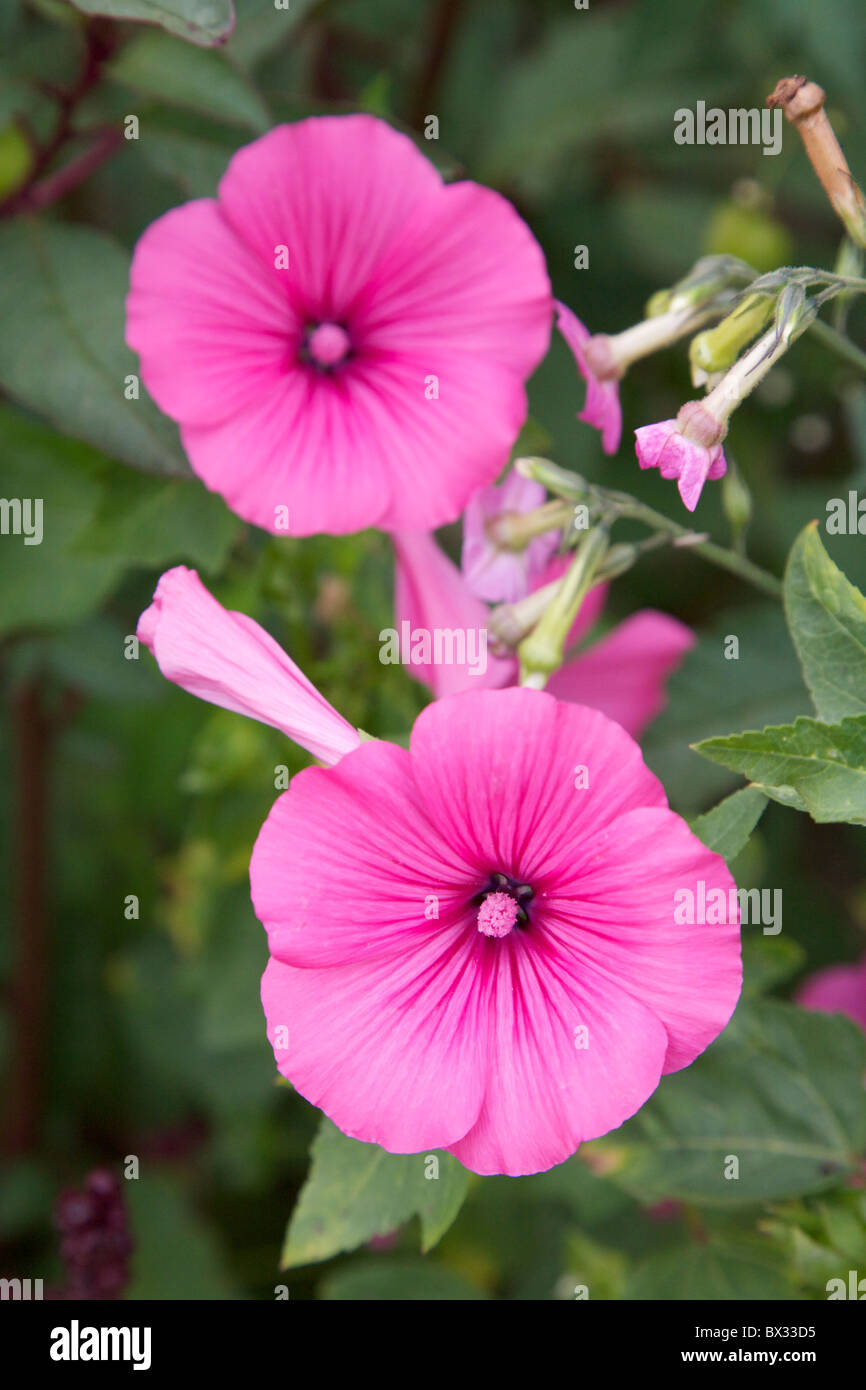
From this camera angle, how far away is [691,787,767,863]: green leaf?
77 cm

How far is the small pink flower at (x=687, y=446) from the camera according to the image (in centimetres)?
73

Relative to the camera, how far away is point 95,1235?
1161mm

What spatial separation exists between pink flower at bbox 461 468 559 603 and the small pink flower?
198 mm

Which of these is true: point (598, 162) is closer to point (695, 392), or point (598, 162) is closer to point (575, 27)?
point (575, 27)

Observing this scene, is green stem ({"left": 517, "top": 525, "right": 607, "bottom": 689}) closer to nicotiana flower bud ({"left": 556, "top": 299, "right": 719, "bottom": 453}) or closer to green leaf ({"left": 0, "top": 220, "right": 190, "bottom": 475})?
nicotiana flower bud ({"left": 556, "top": 299, "right": 719, "bottom": 453})

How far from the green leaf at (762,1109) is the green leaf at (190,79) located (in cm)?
83

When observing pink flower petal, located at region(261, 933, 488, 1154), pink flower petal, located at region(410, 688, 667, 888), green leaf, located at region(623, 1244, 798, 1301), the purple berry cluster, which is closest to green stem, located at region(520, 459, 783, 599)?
pink flower petal, located at region(410, 688, 667, 888)

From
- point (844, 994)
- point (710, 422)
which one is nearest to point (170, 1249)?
point (844, 994)

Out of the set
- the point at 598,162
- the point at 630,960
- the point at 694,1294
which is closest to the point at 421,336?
the point at 630,960

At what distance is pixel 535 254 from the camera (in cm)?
87

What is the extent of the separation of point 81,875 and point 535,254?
1.36 m

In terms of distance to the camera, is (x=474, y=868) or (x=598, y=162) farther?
(x=598, y=162)

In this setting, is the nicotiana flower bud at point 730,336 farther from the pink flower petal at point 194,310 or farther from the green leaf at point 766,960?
the green leaf at point 766,960

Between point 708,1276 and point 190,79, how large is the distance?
110 cm
